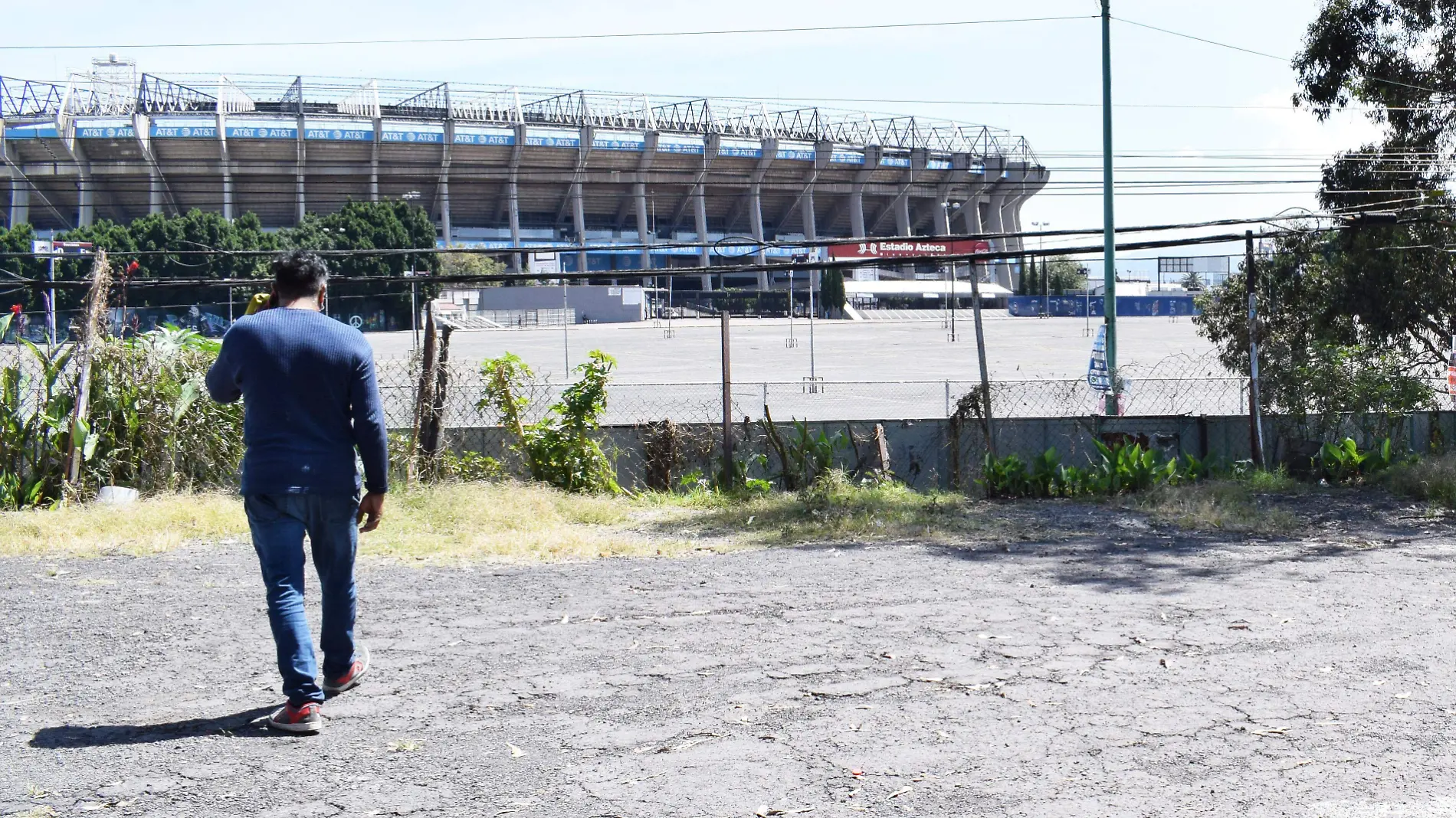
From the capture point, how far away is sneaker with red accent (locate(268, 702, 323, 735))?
159 inches

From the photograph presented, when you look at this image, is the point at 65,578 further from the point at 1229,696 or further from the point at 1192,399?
the point at 1192,399

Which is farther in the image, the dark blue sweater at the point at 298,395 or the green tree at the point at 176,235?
the green tree at the point at 176,235

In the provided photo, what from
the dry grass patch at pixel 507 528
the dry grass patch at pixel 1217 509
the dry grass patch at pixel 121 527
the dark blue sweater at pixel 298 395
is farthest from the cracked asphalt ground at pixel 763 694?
the dry grass patch at pixel 1217 509

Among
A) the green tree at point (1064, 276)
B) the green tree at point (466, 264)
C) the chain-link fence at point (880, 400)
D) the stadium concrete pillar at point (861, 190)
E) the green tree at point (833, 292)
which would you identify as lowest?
the chain-link fence at point (880, 400)

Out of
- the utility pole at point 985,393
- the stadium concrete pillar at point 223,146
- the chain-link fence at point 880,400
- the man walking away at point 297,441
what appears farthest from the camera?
the stadium concrete pillar at point 223,146

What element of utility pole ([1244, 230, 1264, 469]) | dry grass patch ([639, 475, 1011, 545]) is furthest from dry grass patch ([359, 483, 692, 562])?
utility pole ([1244, 230, 1264, 469])

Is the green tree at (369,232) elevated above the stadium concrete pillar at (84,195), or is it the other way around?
the stadium concrete pillar at (84,195)

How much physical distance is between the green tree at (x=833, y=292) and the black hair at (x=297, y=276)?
2479 inches

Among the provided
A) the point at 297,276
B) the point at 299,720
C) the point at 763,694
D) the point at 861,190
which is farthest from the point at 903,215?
the point at 299,720

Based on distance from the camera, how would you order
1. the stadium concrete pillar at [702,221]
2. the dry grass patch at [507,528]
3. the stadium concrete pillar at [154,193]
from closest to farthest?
the dry grass patch at [507,528], the stadium concrete pillar at [154,193], the stadium concrete pillar at [702,221]

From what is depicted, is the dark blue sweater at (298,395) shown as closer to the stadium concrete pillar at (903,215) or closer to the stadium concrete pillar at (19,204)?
the stadium concrete pillar at (19,204)

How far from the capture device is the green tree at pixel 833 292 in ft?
224

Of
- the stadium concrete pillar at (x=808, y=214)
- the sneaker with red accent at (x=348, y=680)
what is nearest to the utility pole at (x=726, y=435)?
the sneaker with red accent at (x=348, y=680)

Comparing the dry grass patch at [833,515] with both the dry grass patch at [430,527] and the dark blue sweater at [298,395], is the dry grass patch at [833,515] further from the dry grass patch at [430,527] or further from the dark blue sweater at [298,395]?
the dark blue sweater at [298,395]
